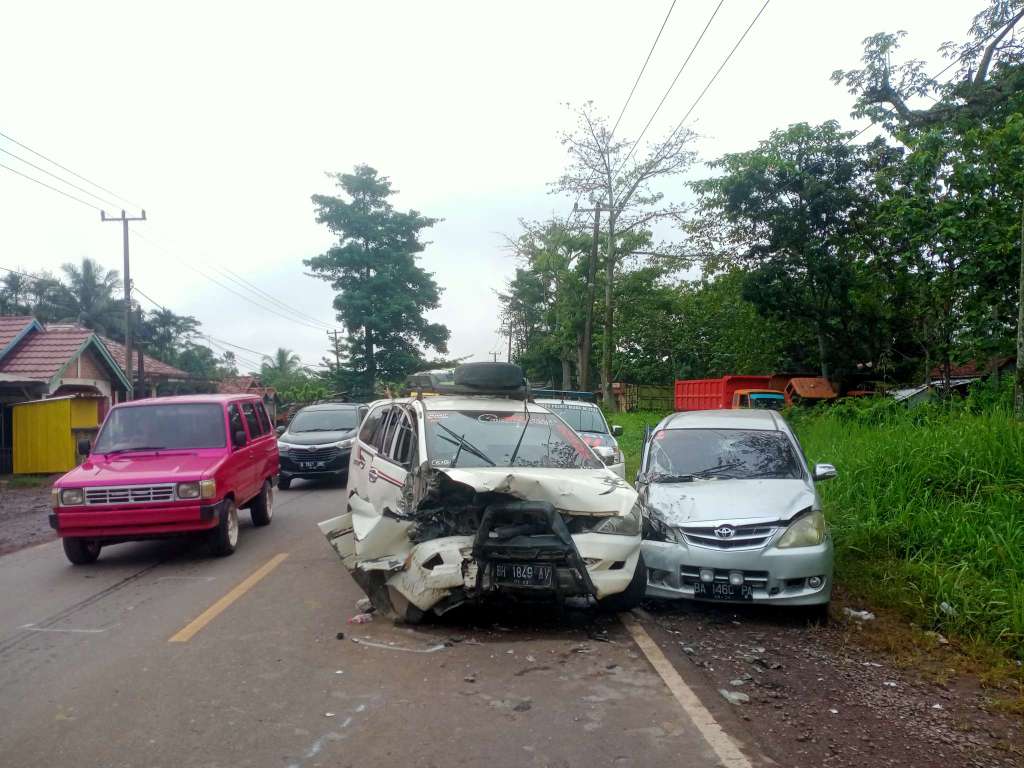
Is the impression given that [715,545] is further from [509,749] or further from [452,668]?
[509,749]

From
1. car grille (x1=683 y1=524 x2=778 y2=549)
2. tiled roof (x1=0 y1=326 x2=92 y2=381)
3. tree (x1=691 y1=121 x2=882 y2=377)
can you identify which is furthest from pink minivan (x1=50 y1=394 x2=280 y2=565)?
tree (x1=691 y1=121 x2=882 y2=377)

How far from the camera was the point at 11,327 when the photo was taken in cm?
2238

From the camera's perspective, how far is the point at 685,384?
29.7m

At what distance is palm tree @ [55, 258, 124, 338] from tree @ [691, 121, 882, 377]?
116 ft

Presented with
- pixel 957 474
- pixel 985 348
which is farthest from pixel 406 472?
pixel 985 348

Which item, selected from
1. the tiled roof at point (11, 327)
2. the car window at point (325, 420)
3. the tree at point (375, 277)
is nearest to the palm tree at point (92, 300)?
the tree at point (375, 277)

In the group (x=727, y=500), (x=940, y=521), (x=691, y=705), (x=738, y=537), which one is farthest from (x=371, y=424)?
(x=940, y=521)

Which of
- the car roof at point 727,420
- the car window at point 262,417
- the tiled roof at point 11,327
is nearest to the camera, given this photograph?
the car roof at point 727,420

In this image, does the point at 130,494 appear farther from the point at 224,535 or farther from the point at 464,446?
the point at 464,446

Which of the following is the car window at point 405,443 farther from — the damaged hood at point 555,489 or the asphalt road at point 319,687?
the asphalt road at point 319,687

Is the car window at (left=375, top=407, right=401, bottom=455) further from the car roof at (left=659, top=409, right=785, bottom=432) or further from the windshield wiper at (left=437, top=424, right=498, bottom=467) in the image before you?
the car roof at (left=659, top=409, right=785, bottom=432)

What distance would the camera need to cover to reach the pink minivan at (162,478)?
8.30 m

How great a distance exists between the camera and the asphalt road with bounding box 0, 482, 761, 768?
4000 mm

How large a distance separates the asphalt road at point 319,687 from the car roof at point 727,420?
2.84 meters
